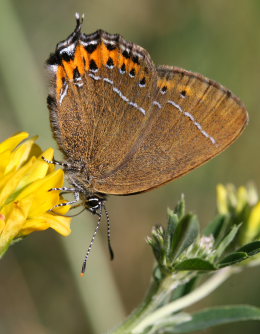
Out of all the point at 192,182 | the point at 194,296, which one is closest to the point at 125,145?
the point at 194,296

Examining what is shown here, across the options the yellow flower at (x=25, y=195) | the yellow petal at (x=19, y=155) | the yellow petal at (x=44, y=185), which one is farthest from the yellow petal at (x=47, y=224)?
the yellow petal at (x=19, y=155)

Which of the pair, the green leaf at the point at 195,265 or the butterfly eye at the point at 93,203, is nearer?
the green leaf at the point at 195,265

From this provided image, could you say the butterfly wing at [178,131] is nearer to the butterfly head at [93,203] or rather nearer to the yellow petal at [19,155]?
the butterfly head at [93,203]

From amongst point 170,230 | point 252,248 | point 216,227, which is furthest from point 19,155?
point 252,248

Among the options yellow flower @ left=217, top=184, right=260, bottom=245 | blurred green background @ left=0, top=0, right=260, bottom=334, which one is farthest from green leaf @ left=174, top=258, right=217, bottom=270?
blurred green background @ left=0, top=0, right=260, bottom=334

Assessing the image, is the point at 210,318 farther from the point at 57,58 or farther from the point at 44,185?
the point at 57,58

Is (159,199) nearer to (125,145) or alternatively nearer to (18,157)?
(125,145)
